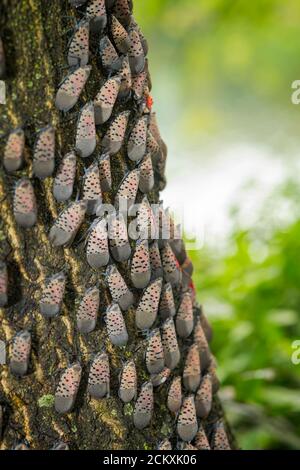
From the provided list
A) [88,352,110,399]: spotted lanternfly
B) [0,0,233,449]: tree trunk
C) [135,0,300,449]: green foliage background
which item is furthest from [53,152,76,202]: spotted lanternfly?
[135,0,300,449]: green foliage background

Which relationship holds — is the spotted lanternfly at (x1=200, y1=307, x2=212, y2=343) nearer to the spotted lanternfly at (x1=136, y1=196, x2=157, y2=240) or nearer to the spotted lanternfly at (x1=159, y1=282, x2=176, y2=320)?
the spotted lanternfly at (x1=159, y1=282, x2=176, y2=320)

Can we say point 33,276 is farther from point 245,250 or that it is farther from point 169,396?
point 245,250

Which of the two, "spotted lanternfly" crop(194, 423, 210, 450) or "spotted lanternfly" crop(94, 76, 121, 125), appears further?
"spotted lanternfly" crop(194, 423, 210, 450)

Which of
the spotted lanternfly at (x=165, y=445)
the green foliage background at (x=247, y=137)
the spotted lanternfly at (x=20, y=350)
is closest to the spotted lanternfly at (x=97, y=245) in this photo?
the spotted lanternfly at (x=20, y=350)

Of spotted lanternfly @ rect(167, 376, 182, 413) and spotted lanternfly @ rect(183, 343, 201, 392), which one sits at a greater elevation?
spotted lanternfly @ rect(183, 343, 201, 392)

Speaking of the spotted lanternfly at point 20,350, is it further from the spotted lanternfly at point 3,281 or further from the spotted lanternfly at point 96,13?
the spotted lanternfly at point 96,13

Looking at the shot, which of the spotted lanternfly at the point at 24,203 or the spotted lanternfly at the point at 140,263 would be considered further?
the spotted lanternfly at the point at 140,263

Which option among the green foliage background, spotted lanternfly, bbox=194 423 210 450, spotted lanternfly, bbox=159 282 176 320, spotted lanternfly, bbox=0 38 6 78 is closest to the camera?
spotted lanternfly, bbox=0 38 6 78
